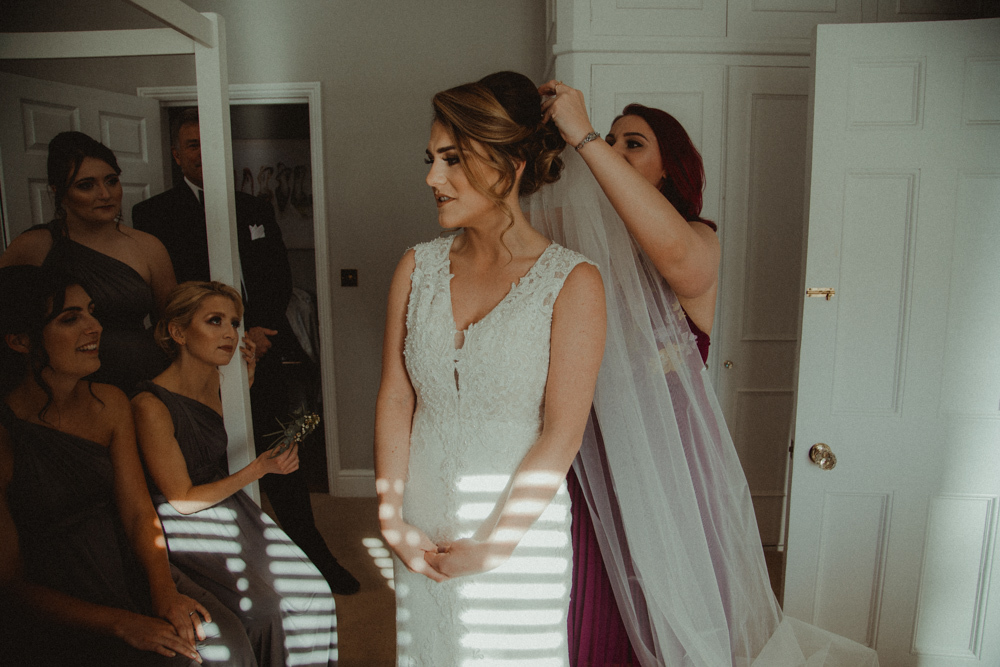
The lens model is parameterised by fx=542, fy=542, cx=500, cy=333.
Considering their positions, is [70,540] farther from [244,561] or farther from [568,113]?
[568,113]

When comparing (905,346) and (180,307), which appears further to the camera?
(905,346)

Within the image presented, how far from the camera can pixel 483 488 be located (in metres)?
1.04

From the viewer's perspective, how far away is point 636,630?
43.6 inches

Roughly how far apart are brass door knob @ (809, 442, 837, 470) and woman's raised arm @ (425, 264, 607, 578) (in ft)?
3.43

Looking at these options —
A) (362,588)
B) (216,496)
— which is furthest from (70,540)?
(362,588)

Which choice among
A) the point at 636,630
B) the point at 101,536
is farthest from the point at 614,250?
the point at 101,536

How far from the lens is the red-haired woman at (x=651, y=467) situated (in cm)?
105

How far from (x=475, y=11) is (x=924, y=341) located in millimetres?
2472

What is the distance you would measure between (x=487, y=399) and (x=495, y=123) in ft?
1.64

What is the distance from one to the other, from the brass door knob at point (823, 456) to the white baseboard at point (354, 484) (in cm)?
236

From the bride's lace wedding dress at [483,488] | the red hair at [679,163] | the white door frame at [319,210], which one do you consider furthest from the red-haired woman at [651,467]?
the white door frame at [319,210]

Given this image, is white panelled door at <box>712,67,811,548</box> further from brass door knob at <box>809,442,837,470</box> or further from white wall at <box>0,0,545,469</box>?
white wall at <box>0,0,545,469</box>

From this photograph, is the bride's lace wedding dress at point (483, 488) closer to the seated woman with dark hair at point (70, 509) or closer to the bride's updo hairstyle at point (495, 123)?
the bride's updo hairstyle at point (495, 123)

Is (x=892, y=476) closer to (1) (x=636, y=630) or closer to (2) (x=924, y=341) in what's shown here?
(2) (x=924, y=341)
